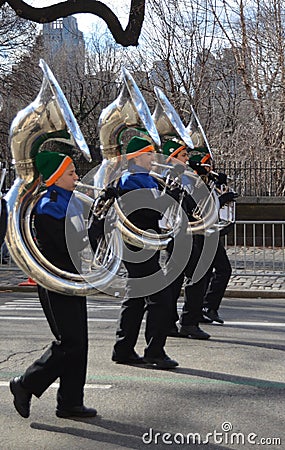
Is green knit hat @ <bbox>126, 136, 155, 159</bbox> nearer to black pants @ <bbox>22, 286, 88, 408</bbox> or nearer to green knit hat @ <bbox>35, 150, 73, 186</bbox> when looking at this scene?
green knit hat @ <bbox>35, 150, 73, 186</bbox>

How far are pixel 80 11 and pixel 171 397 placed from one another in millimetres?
11070

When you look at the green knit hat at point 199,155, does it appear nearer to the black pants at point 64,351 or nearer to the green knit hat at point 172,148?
the green knit hat at point 172,148

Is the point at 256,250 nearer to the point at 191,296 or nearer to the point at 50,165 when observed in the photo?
the point at 191,296

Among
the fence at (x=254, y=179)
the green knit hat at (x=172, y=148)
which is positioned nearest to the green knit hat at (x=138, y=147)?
the green knit hat at (x=172, y=148)

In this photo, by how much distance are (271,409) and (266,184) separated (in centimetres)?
1285

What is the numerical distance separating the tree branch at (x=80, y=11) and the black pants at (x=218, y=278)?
8.15 meters

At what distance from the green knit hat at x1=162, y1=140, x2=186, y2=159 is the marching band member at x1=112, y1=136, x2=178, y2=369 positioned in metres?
0.79

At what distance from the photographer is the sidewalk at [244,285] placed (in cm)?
1151

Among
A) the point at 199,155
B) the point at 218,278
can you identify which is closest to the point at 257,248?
the point at 218,278

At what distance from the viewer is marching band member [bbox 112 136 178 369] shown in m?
6.38

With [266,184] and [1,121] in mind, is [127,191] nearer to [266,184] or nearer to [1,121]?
[266,184]

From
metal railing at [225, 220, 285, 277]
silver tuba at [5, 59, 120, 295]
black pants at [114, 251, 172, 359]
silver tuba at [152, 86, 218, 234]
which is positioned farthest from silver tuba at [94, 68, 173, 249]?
metal railing at [225, 220, 285, 277]

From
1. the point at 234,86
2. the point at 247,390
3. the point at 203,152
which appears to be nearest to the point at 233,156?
the point at 234,86

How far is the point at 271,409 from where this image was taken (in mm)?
5512
